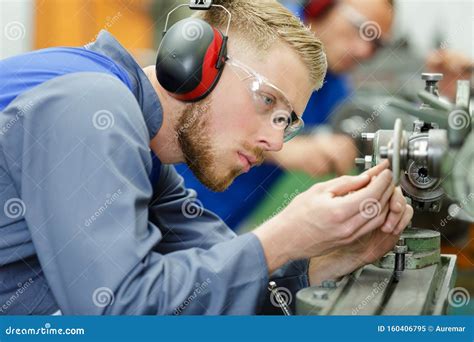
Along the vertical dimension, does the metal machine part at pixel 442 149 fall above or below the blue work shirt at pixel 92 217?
above

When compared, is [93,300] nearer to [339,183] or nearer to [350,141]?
[339,183]

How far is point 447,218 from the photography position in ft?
8.14

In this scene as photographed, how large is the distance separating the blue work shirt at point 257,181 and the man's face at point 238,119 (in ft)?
1.98

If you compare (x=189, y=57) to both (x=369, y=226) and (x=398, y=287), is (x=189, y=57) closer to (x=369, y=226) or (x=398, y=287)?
(x=369, y=226)

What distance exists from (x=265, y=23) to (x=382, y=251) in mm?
580

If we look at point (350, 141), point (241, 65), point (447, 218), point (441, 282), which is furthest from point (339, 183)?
point (447, 218)

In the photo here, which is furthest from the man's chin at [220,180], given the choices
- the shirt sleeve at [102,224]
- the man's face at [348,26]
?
the man's face at [348,26]

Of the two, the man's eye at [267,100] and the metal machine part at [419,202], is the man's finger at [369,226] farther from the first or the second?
the man's eye at [267,100]

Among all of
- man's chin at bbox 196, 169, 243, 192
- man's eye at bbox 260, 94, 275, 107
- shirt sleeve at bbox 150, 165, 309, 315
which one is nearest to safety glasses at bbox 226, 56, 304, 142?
man's eye at bbox 260, 94, 275, 107

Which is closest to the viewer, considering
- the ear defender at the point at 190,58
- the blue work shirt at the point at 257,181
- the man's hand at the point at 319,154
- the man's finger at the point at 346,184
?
the man's finger at the point at 346,184

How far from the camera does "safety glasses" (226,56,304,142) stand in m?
1.59

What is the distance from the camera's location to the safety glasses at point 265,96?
5.21ft

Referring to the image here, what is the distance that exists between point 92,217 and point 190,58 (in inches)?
16.9

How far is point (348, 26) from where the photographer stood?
2.21 meters
